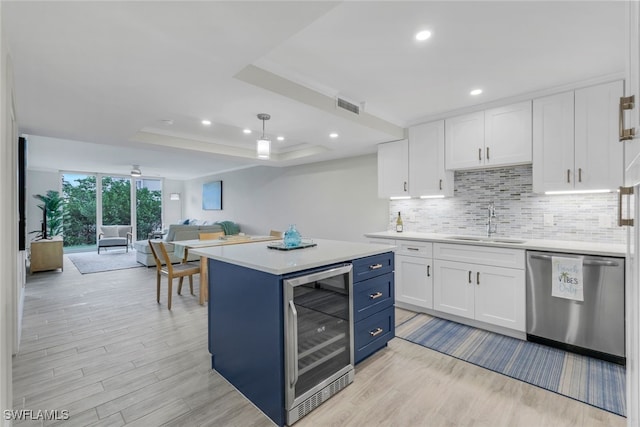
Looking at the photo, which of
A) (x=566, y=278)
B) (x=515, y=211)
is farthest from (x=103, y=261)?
(x=566, y=278)

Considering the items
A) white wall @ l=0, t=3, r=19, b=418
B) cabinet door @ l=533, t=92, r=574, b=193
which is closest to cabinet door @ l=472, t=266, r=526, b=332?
cabinet door @ l=533, t=92, r=574, b=193

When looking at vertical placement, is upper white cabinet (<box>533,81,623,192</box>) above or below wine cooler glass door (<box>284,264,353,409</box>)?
above

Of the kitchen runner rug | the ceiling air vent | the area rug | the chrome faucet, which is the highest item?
the ceiling air vent

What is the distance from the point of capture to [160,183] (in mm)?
10359

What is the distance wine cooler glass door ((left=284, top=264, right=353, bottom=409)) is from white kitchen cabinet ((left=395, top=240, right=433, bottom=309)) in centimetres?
157

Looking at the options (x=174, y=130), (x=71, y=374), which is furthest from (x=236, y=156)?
(x=71, y=374)

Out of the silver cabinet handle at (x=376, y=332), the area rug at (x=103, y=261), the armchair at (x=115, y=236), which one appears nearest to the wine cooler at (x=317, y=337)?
the silver cabinet handle at (x=376, y=332)

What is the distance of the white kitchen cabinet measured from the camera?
3.34 m

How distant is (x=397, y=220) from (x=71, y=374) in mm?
3814

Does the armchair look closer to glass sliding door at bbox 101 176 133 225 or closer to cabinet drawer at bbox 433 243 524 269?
glass sliding door at bbox 101 176 133 225

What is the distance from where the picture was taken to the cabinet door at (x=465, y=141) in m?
3.22

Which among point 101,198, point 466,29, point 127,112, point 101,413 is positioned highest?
point 466,29

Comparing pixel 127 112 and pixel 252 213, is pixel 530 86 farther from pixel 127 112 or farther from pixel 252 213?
pixel 252 213

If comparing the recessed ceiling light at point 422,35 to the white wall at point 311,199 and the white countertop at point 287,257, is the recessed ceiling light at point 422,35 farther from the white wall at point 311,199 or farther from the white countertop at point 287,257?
the white wall at point 311,199
